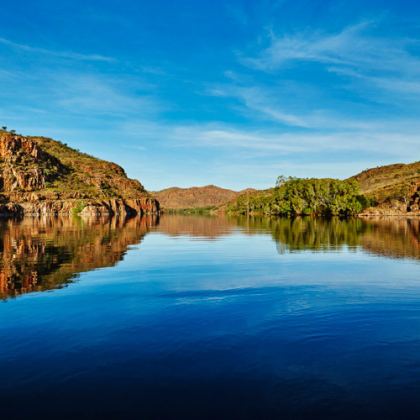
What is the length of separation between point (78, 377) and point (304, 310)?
397 inches

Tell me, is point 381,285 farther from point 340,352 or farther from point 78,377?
point 78,377

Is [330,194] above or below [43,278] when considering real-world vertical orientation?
above

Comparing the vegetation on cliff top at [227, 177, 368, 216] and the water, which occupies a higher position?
the vegetation on cliff top at [227, 177, 368, 216]

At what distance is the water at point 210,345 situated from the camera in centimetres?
898

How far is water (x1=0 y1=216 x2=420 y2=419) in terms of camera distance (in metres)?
8.98

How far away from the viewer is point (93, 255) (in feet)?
121

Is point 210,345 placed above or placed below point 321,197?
below

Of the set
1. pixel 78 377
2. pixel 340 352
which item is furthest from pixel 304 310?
pixel 78 377

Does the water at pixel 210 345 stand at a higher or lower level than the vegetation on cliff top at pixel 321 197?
lower

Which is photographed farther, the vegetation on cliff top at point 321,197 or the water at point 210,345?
the vegetation on cliff top at point 321,197

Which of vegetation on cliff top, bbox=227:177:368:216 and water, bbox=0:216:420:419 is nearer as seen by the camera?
water, bbox=0:216:420:419

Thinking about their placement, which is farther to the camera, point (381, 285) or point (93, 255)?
point (93, 255)

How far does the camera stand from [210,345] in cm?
1270

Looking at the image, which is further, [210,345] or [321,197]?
[321,197]
